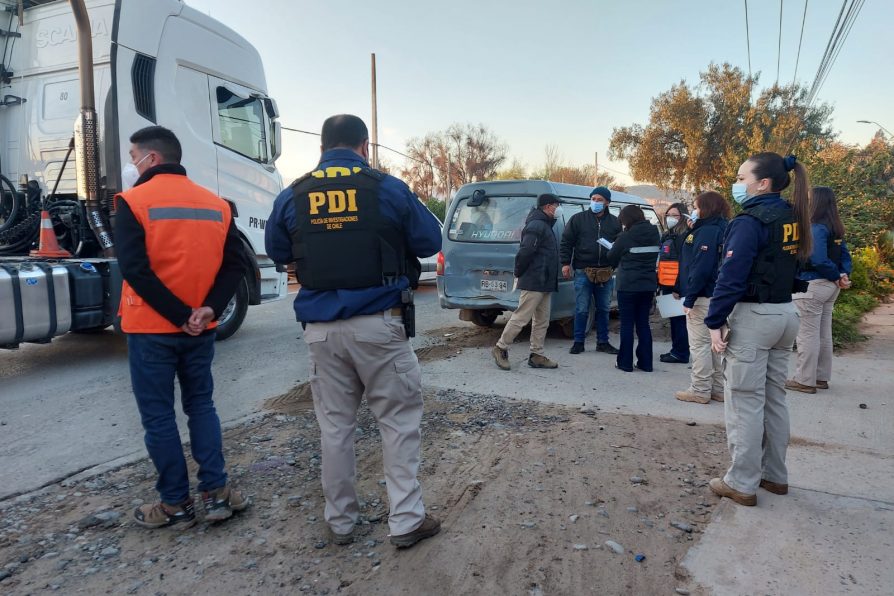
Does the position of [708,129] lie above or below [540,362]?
above

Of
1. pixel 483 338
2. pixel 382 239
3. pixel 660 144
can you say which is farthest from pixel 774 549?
pixel 660 144

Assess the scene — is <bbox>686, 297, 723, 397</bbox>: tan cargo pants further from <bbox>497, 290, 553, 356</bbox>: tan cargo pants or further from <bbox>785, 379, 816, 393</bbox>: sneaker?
<bbox>497, 290, 553, 356</bbox>: tan cargo pants

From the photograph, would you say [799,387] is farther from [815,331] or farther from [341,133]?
[341,133]

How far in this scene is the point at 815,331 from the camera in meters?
5.11

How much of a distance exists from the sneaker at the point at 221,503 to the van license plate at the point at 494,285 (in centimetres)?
465

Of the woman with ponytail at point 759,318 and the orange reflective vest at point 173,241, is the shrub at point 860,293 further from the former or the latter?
the orange reflective vest at point 173,241

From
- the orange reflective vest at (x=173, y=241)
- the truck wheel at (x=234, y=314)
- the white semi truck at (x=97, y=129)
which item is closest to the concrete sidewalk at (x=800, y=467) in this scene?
the orange reflective vest at (x=173, y=241)

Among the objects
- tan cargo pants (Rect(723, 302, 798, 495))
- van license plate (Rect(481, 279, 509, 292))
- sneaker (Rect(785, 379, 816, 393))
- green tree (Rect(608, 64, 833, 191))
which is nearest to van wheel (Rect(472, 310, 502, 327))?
van license plate (Rect(481, 279, 509, 292))

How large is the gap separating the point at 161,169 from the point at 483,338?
17.9 ft

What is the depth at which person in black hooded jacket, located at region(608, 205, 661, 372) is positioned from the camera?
19.7 ft

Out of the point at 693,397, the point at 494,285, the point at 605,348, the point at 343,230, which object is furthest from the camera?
the point at 494,285

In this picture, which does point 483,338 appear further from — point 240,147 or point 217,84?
point 217,84

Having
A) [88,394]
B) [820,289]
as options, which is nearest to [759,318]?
[820,289]

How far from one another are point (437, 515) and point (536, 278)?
3441 mm
